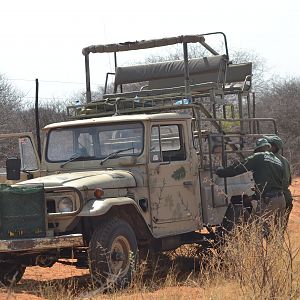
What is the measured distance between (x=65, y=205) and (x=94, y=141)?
1.34m

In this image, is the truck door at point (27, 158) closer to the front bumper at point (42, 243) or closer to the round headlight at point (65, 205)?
the round headlight at point (65, 205)

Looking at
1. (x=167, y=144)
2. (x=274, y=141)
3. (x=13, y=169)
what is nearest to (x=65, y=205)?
(x=13, y=169)

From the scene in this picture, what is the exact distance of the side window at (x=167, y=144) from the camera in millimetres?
8617

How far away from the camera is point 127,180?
819 centimetres

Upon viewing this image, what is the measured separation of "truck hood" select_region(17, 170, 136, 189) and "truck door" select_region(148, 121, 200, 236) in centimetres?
39

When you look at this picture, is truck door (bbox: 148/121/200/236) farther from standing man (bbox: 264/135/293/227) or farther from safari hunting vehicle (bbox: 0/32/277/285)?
standing man (bbox: 264/135/293/227)

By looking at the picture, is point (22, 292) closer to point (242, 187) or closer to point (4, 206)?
point (4, 206)

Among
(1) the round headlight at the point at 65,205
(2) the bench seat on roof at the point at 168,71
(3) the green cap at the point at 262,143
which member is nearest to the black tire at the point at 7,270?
(1) the round headlight at the point at 65,205

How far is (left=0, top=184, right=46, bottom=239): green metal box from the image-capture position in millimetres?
7680

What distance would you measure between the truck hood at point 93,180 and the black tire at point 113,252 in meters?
0.43

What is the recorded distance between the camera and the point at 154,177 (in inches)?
335

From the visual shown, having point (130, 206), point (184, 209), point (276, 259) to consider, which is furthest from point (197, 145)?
point (276, 259)

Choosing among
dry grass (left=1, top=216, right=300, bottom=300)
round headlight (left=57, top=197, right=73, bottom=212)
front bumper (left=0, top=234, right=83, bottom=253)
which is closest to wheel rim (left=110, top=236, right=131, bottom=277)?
dry grass (left=1, top=216, right=300, bottom=300)

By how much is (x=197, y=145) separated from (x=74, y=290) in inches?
101
